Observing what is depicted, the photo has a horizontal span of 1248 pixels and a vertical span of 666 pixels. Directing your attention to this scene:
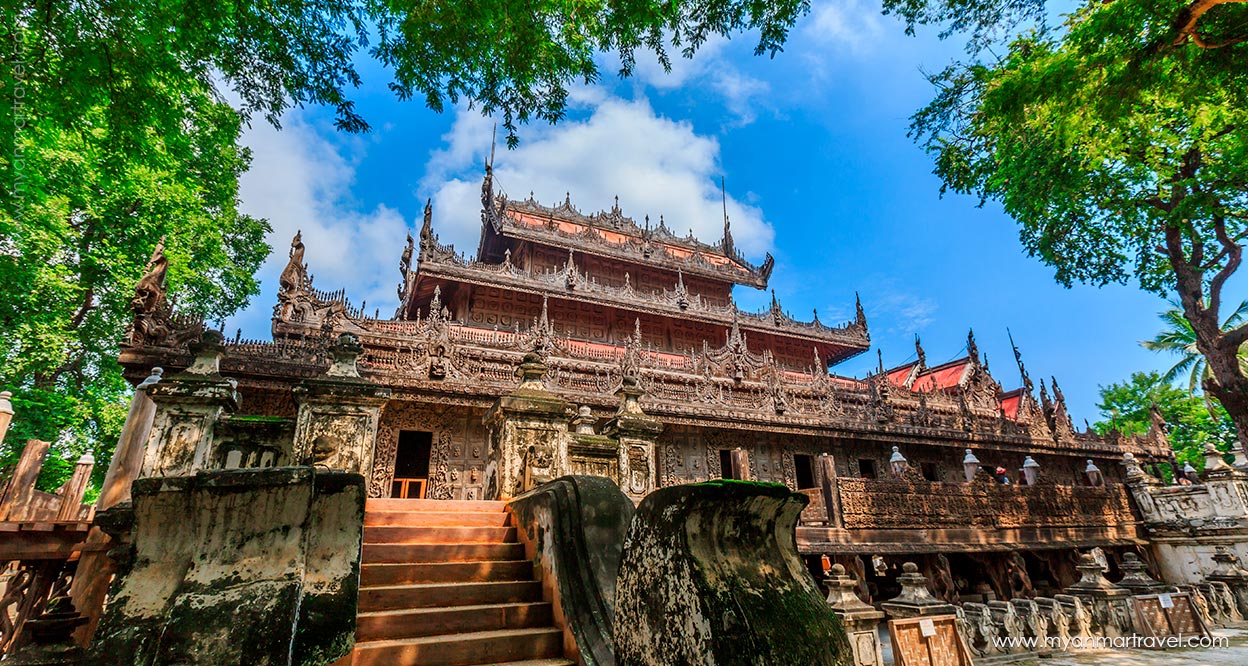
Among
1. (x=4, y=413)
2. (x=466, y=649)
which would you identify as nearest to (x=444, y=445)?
(x=4, y=413)

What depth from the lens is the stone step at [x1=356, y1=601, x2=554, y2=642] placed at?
328 cm

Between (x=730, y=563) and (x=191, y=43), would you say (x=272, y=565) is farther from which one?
(x=191, y=43)

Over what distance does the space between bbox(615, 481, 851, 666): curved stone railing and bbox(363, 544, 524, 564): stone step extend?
293 cm

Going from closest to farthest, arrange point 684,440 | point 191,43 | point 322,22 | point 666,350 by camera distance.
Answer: point 191,43 < point 322,22 < point 684,440 < point 666,350

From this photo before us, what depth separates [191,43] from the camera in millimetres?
4590

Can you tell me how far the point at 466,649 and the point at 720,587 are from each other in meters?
2.43

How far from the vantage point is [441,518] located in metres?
4.87

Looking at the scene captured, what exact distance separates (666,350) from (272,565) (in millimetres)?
18521

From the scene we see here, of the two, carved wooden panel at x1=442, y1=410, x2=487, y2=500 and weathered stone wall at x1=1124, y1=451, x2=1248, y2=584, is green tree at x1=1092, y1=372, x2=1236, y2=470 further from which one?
carved wooden panel at x1=442, y1=410, x2=487, y2=500

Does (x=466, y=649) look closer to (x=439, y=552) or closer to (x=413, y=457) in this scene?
(x=439, y=552)

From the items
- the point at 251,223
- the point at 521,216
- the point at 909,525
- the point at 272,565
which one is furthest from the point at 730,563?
the point at 251,223

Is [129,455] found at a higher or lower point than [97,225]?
lower

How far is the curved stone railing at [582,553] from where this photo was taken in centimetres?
323

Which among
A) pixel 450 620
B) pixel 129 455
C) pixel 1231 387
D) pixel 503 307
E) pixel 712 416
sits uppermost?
pixel 503 307
